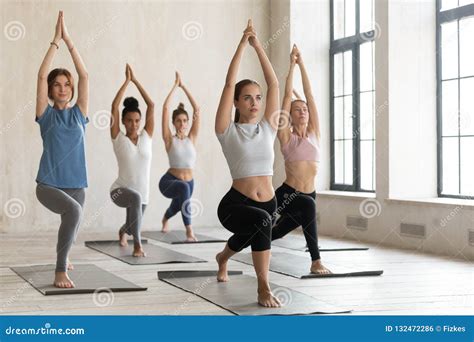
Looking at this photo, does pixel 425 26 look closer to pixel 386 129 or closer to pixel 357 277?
pixel 386 129

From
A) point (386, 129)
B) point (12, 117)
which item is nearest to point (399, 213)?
point (386, 129)

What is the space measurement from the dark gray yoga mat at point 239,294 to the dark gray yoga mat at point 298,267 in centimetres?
38

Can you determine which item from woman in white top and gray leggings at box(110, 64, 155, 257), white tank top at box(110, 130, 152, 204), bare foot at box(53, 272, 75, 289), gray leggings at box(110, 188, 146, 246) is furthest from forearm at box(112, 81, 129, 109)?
bare foot at box(53, 272, 75, 289)

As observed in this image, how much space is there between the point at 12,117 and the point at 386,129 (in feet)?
12.4

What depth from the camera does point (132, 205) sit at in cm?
621

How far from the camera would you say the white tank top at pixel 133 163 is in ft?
21.0

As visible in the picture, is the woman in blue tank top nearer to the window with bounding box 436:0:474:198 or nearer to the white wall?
the window with bounding box 436:0:474:198

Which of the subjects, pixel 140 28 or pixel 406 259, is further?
pixel 140 28

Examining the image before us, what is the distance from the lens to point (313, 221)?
518 cm

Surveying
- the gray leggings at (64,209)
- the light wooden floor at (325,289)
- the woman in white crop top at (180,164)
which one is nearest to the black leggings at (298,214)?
the light wooden floor at (325,289)

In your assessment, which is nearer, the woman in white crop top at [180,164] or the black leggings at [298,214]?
the black leggings at [298,214]

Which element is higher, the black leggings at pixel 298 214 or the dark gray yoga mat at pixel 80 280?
the black leggings at pixel 298 214

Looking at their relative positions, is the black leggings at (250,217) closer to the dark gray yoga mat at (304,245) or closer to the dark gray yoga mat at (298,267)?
the dark gray yoga mat at (298,267)

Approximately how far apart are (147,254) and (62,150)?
2.01 meters
